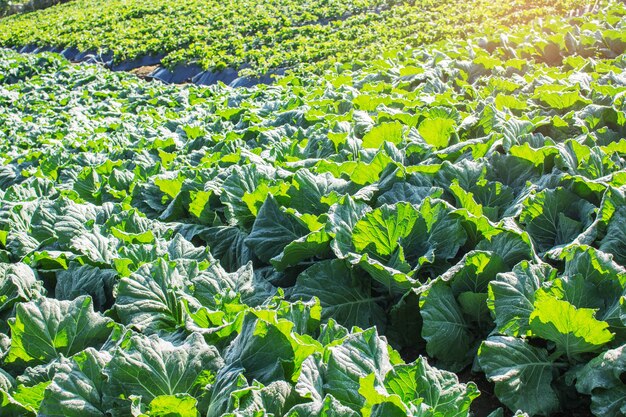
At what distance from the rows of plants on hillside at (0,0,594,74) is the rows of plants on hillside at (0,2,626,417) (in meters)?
7.60

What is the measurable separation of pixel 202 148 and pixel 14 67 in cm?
1360

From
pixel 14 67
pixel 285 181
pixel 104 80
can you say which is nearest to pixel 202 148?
pixel 285 181

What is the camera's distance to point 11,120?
11.2 meters

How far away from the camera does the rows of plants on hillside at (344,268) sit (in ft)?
7.68

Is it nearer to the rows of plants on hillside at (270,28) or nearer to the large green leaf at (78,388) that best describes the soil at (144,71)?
the rows of plants on hillside at (270,28)

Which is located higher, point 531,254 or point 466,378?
point 531,254

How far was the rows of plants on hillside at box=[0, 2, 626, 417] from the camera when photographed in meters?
2.34

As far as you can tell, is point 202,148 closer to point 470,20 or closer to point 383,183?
point 383,183

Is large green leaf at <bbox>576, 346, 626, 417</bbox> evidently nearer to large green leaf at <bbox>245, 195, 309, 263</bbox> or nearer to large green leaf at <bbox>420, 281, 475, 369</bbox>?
large green leaf at <bbox>420, 281, 475, 369</bbox>

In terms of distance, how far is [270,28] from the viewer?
17781 mm

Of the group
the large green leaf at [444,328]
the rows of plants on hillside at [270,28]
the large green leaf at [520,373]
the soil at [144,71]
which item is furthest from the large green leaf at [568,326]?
the soil at [144,71]

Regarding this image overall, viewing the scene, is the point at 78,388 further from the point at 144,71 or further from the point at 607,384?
the point at 144,71

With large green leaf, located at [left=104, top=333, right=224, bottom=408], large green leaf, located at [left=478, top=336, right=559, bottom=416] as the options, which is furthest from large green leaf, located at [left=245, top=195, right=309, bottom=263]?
large green leaf, located at [left=478, top=336, right=559, bottom=416]

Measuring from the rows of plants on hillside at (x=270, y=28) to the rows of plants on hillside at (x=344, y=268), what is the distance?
7.60m
